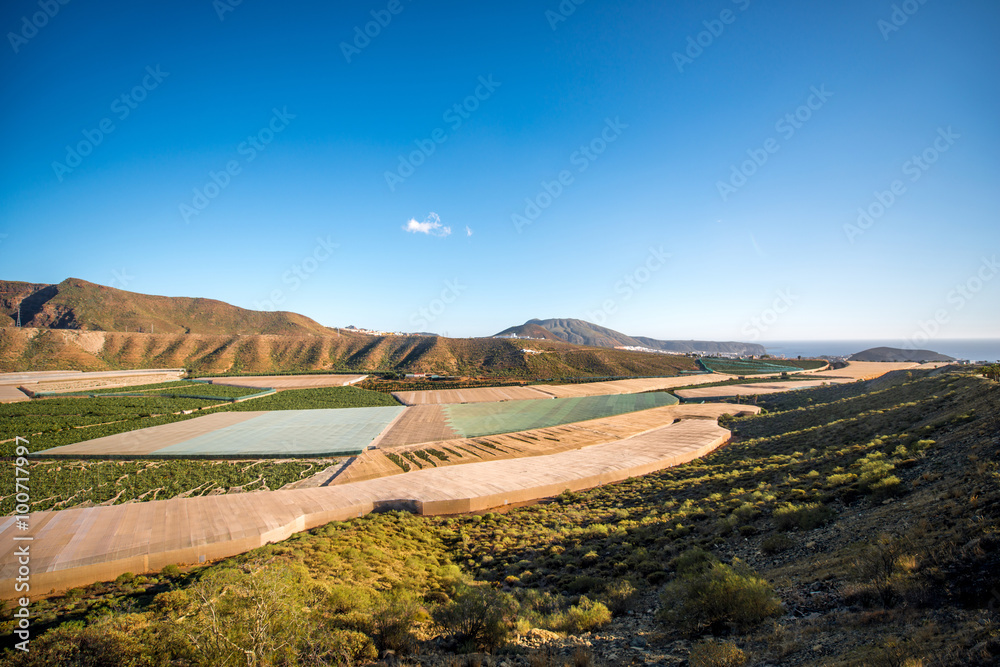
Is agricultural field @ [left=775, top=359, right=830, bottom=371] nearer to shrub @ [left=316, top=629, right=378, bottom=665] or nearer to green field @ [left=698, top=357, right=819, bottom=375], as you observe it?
green field @ [left=698, top=357, right=819, bottom=375]

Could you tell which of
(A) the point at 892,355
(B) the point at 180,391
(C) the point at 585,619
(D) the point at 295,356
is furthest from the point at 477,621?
(A) the point at 892,355

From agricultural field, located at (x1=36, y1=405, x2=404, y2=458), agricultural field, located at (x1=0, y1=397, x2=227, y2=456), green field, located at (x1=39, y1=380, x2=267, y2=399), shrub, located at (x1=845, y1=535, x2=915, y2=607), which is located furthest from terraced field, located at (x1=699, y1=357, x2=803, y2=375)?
agricultural field, located at (x1=0, y1=397, x2=227, y2=456)

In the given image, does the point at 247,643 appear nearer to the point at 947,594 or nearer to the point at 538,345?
the point at 947,594

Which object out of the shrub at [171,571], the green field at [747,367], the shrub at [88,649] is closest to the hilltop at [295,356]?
the green field at [747,367]

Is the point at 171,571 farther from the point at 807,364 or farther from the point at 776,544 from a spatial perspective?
the point at 807,364

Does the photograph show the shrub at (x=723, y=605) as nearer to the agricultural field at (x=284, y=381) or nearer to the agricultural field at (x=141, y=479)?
the agricultural field at (x=141, y=479)

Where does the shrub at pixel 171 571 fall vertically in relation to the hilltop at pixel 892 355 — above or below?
above
